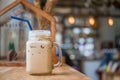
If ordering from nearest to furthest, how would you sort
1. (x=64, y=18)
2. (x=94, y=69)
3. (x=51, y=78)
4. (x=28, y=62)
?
1. (x=51, y=78)
2. (x=28, y=62)
3. (x=94, y=69)
4. (x=64, y=18)

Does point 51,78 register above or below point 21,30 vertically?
below

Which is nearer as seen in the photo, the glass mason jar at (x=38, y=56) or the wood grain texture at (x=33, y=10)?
the glass mason jar at (x=38, y=56)

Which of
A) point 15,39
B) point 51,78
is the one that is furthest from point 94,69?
point 51,78

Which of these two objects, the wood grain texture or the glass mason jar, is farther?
the wood grain texture

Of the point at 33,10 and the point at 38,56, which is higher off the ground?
the point at 33,10

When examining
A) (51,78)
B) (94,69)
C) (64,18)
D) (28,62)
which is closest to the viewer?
(51,78)

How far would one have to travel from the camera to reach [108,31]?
1138 centimetres

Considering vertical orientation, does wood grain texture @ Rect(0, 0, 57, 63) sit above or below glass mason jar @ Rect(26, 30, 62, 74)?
above

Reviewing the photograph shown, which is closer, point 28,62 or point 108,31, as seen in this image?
point 28,62

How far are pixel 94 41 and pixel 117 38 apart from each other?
103 centimetres

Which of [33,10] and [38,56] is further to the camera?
[33,10]

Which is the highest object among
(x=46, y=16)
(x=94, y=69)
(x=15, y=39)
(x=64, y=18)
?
(x=64, y=18)

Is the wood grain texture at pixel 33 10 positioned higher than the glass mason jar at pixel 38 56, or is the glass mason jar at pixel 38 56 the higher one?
the wood grain texture at pixel 33 10

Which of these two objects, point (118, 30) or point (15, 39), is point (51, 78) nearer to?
point (15, 39)
